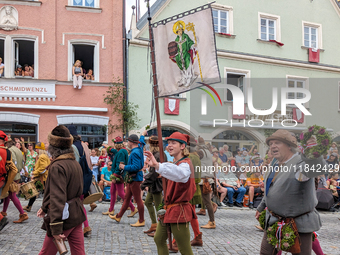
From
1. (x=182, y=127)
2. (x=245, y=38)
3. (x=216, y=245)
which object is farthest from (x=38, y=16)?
(x=216, y=245)

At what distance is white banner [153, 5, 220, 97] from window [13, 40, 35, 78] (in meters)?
12.8

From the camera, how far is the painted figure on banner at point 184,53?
4.34 metres

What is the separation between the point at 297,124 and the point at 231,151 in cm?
92

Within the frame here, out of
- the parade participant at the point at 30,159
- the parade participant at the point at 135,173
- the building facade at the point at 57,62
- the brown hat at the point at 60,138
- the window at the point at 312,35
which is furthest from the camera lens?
the window at the point at 312,35

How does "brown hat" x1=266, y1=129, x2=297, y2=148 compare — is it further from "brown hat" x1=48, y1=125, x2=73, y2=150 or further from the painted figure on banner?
"brown hat" x1=48, y1=125, x2=73, y2=150

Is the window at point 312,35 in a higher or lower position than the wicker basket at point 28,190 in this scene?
higher

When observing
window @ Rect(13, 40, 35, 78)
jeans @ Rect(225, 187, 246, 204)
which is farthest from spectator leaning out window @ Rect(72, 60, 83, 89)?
jeans @ Rect(225, 187, 246, 204)

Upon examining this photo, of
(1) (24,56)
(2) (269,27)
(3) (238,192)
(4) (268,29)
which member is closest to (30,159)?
(1) (24,56)

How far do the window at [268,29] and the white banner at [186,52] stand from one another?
1642 centimetres

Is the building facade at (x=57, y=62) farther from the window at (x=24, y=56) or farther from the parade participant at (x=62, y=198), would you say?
the parade participant at (x=62, y=198)

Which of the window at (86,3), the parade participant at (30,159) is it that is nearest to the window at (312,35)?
the window at (86,3)

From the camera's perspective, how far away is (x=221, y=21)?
19.0 metres

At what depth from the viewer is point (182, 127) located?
57.4ft

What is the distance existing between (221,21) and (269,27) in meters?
2.85
